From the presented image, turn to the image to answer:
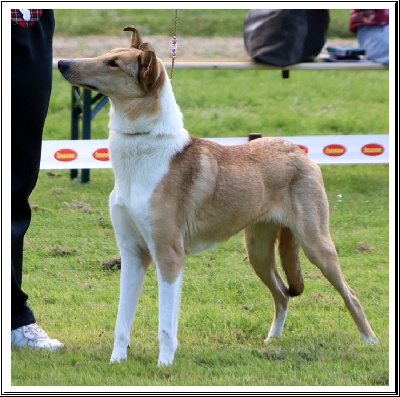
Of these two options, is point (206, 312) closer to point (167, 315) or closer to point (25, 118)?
point (167, 315)

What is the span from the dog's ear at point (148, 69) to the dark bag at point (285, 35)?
16.2 feet

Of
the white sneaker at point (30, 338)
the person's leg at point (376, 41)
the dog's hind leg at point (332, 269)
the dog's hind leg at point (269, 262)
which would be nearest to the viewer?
the white sneaker at point (30, 338)

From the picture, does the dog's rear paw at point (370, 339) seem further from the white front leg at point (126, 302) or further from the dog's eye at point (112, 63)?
the dog's eye at point (112, 63)

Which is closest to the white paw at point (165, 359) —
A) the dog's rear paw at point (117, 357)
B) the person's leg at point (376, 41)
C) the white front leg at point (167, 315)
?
the white front leg at point (167, 315)

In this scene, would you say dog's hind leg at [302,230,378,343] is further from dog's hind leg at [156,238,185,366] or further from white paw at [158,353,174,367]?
white paw at [158,353,174,367]

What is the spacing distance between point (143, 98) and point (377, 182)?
17.0 feet

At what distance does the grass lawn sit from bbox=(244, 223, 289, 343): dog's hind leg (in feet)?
0.41

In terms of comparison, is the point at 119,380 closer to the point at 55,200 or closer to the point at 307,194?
the point at 307,194

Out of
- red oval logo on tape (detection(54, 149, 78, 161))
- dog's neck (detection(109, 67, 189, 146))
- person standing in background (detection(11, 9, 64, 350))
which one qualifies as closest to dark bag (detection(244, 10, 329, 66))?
red oval logo on tape (detection(54, 149, 78, 161))

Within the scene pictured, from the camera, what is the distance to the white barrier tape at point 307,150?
8625 mm

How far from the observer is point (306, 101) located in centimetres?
1282

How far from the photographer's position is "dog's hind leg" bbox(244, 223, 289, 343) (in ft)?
18.3

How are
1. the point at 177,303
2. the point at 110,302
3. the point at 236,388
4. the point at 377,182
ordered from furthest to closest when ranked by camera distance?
the point at 377,182
the point at 110,302
the point at 177,303
the point at 236,388

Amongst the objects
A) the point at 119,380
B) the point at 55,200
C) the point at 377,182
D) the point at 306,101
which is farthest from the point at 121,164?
the point at 306,101
